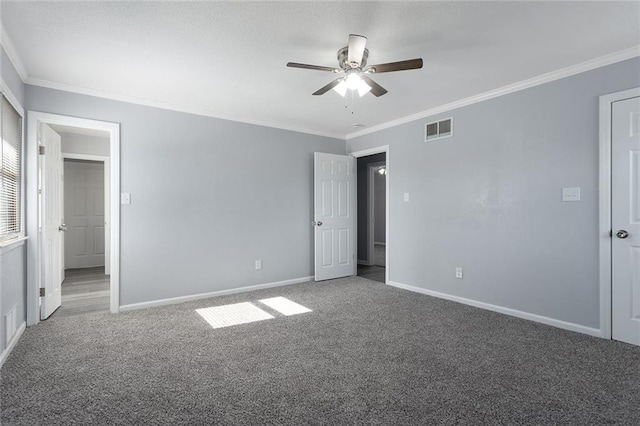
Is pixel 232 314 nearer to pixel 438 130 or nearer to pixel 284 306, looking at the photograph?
pixel 284 306

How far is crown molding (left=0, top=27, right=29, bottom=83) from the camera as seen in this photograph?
2.39 meters

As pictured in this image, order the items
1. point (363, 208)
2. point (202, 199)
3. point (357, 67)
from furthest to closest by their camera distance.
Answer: point (363, 208) → point (202, 199) → point (357, 67)

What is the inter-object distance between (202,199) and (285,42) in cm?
237

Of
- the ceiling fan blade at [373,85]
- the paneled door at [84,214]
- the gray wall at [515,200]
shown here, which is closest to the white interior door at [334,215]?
the gray wall at [515,200]

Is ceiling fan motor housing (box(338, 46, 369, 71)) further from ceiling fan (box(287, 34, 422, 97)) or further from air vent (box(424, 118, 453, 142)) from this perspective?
air vent (box(424, 118, 453, 142))

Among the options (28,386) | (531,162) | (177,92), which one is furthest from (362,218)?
(28,386)

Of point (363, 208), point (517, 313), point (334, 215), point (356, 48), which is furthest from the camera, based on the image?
point (363, 208)

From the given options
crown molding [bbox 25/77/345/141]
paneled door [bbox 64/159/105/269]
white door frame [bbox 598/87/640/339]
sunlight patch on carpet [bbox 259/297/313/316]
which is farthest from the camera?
paneled door [bbox 64/159/105/269]

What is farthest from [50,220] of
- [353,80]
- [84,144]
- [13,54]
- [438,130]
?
[438,130]

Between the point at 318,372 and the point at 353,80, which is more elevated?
the point at 353,80

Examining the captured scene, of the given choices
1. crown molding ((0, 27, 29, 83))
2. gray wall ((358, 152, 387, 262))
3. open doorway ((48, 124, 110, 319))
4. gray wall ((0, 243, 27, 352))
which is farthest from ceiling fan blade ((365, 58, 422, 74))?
open doorway ((48, 124, 110, 319))

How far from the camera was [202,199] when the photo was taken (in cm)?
420

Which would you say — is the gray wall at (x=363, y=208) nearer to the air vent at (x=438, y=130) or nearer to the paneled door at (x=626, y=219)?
the air vent at (x=438, y=130)

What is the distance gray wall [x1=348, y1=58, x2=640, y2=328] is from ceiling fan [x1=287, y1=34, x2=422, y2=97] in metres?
1.72
